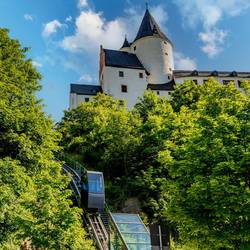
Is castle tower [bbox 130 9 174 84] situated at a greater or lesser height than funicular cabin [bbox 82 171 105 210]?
greater

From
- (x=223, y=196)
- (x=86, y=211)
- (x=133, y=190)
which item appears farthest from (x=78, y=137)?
(x=223, y=196)

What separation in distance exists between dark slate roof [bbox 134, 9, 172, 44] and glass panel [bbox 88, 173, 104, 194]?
44359mm

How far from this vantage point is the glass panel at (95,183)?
22.4 meters

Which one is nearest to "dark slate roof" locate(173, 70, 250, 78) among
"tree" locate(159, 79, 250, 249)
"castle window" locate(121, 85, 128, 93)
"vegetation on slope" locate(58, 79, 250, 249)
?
"castle window" locate(121, 85, 128, 93)

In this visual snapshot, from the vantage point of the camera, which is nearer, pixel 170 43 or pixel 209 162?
pixel 209 162

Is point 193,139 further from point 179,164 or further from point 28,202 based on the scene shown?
point 28,202

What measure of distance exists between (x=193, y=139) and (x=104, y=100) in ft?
92.3

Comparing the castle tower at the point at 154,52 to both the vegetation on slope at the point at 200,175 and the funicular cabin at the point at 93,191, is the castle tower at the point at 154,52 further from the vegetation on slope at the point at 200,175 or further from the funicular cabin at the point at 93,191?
the funicular cabin at the point at 93,191

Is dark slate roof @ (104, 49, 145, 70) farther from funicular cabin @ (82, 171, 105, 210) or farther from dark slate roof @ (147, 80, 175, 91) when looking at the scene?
funicular cabin @ (82, 171, 105, 210)

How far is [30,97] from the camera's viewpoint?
21203 mm

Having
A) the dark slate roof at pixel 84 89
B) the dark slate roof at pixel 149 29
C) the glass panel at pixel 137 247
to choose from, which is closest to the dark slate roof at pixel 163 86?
the dark slate roof at pixel 84 89

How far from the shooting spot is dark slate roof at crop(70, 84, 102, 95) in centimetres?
5562

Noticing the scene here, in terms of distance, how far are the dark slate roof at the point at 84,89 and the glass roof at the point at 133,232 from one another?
1495 inches

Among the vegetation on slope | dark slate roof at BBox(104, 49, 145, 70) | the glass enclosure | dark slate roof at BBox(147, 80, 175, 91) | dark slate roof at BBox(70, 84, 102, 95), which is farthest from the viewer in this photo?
dark slate roof at BBox(104, 49, 145, 70)
